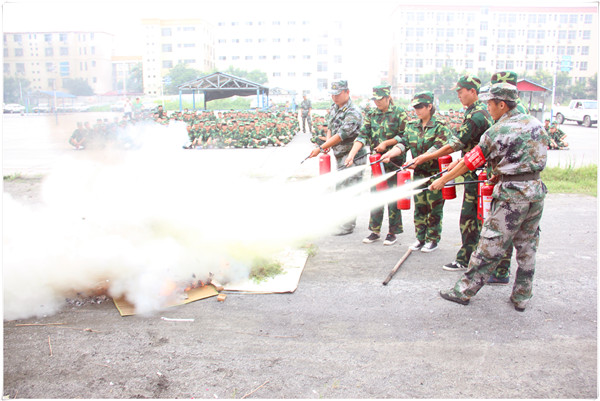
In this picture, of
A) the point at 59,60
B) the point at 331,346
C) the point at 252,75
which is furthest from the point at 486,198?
the point at 252,75

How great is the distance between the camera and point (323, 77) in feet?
294

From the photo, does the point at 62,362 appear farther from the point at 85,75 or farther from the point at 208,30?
the point at 208,30

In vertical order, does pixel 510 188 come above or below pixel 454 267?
above

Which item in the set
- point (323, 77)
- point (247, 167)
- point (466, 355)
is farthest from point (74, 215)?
point (323, 77)

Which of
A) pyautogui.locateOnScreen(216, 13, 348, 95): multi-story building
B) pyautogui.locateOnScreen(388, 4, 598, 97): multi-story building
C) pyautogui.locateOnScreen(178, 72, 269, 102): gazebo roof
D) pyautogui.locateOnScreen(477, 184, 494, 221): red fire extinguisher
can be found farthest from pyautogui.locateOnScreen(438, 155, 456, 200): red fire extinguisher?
pyautogui.locateOnScreen(216, 13, 348, 95): multi-story building

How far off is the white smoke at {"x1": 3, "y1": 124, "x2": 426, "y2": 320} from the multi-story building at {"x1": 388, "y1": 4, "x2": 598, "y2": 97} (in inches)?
2694

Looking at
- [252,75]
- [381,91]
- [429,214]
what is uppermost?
[252,75]

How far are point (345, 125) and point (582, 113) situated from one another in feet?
93.6

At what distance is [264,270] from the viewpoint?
15.2 feet

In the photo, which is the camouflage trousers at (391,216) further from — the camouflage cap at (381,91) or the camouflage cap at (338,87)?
the camouflage cap at (338,87)

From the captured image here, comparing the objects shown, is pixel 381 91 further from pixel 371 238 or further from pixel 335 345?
pixel 335 345

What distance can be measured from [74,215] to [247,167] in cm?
785

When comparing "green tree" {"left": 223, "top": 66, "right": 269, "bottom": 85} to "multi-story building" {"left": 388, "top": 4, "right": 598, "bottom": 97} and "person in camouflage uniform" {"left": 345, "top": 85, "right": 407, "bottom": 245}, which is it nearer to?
"multi-story building" {"left": 388, "top": 4, "right": 598, "bottom": 97}

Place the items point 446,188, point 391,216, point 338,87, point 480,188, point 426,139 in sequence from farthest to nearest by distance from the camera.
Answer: point 338,87 < point 391,216 < point 426,139 < point 446,188 < point 480,188
